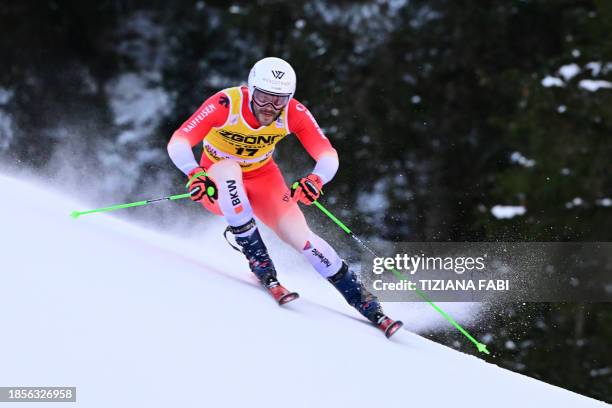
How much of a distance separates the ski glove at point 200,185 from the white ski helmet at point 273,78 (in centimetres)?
61

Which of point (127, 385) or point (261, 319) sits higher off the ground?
point (261, 319)

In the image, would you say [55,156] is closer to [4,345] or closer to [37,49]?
[37,49]

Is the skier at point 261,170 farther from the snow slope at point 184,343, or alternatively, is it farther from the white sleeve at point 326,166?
the snow slope at point 184,343

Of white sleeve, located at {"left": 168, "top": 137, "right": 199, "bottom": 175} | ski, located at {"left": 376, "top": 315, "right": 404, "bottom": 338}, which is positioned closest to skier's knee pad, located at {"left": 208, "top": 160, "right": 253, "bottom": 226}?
white sleeve, located at {"left": 168, "top": 137, "right": 199, "bottom": 175}

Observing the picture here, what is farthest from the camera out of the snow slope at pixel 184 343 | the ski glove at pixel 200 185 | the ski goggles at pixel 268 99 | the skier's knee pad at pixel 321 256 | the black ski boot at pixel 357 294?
the black ski boot at pixel 357 294

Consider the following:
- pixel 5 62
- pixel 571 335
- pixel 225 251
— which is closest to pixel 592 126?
pixel 571 335

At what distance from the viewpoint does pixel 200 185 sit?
15.5ft

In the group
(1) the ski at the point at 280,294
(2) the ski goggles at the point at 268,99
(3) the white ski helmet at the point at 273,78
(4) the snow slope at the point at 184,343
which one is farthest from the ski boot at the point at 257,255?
(3) the white ski helmet at the point at 273,78

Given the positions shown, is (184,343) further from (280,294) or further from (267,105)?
(267,105)

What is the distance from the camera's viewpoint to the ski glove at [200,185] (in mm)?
4719

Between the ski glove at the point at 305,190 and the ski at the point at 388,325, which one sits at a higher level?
the ski glove at the point at 305,190

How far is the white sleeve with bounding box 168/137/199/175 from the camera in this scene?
487 cm

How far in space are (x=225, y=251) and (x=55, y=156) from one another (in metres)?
6.52

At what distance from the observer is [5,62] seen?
1395 cm
